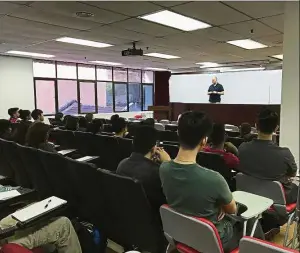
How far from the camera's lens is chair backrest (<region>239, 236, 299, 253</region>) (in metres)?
1.19

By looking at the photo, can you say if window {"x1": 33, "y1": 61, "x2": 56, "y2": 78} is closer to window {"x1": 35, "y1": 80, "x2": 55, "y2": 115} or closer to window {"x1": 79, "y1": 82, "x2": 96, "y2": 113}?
window {"x1": 35, "y1": 80, "x2": 55, "y2": 115}

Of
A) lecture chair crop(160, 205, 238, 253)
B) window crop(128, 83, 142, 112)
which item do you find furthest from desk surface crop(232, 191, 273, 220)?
window crop(128, 83, 142, 112)

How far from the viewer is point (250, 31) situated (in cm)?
566

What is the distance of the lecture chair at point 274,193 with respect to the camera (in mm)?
2351

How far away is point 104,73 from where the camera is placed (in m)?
12.0

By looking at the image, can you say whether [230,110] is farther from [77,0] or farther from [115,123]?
[77,0]

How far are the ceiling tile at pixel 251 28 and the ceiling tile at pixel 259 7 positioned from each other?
559mm

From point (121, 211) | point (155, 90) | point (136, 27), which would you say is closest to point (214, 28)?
point (136, 27)

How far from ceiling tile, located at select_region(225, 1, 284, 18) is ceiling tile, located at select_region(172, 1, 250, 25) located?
133 mm

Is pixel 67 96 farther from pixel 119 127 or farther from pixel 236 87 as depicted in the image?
pixel 119 127

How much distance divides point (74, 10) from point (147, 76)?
10.0 m

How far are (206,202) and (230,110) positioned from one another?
7.28m

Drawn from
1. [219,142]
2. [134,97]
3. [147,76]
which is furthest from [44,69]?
[219,142]

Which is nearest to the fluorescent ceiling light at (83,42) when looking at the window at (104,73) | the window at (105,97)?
the window at (104,73)
